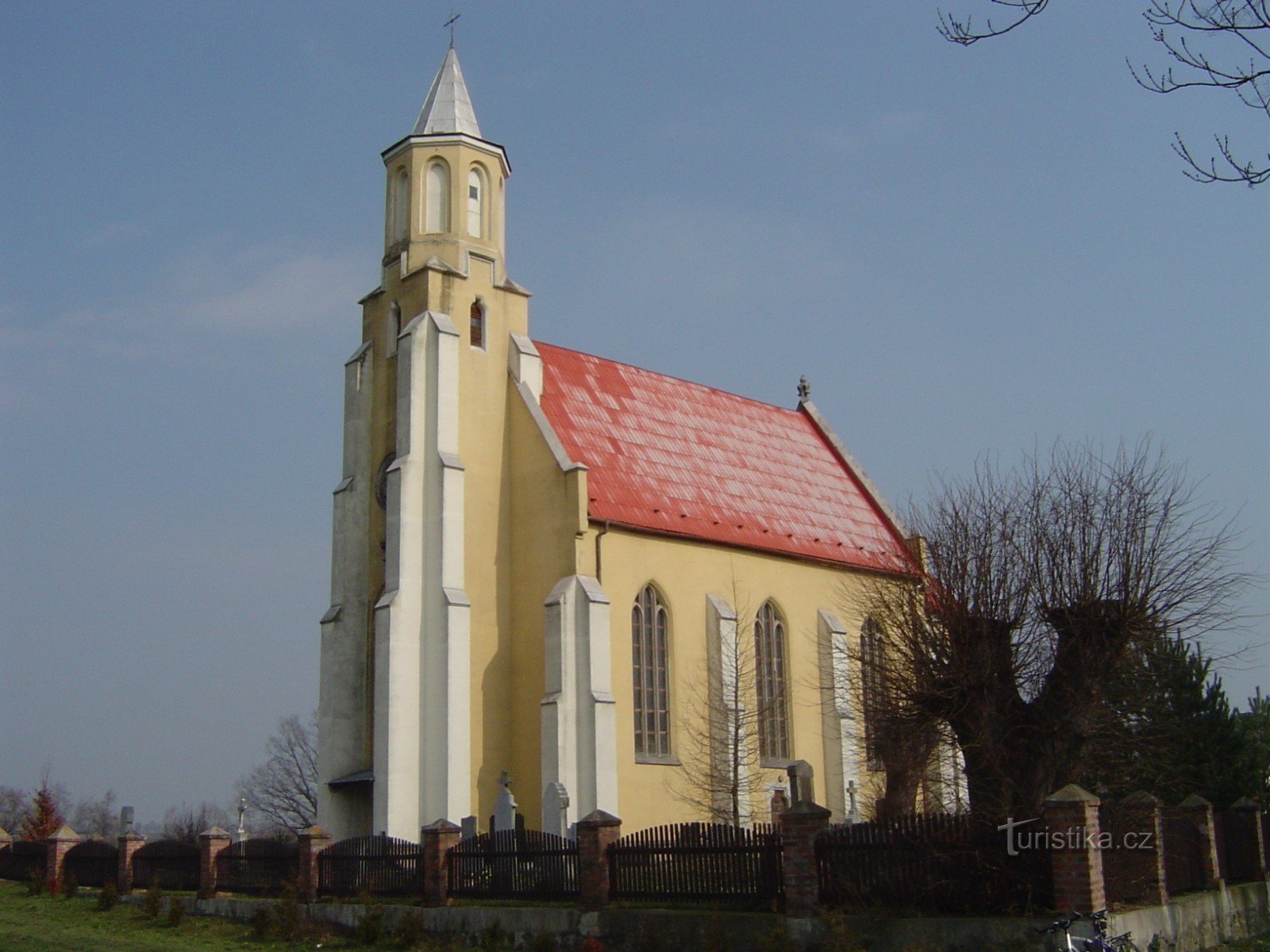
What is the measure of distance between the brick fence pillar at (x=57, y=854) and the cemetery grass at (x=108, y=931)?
0.72 meters

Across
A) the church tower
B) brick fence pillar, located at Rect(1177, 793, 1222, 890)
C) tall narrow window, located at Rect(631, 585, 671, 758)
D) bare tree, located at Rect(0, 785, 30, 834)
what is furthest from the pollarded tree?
bare tree, located at Rect(0, 785, 30, 834)

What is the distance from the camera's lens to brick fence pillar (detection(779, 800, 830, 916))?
56.0ft

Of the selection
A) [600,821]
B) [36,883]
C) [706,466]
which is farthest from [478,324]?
[36,883]

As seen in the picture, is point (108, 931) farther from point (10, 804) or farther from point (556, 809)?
point (10, 804)

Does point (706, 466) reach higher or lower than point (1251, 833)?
higher

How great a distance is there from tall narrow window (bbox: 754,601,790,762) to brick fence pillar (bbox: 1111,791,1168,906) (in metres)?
14.3

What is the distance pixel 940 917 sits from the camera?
15984 millimetres

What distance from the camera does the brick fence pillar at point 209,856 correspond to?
2547 cm

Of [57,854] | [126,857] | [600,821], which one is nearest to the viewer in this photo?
[600,821]

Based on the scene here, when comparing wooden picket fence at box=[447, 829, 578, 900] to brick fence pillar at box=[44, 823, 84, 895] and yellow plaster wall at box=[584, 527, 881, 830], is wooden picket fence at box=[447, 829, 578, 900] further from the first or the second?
brick fence pillar at box=[44, 823, 84, 895]

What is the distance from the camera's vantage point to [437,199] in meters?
33.5

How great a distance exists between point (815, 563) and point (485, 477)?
1026 cm

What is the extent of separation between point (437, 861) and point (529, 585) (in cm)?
951

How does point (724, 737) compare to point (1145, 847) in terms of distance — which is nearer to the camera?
point (1145, 847)
